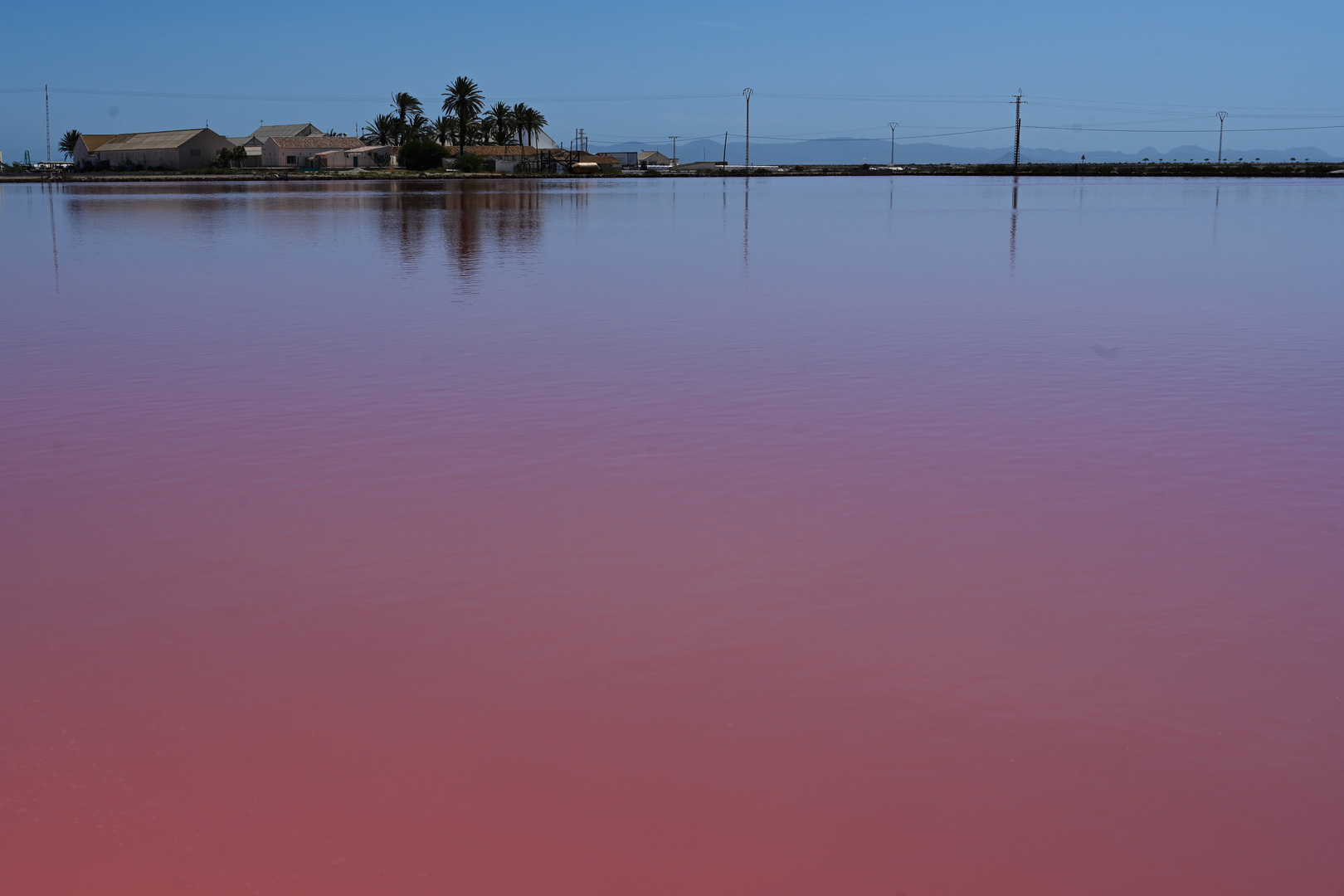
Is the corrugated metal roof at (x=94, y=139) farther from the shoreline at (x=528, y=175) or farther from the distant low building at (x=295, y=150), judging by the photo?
the distant low building at (x=295, y=150)

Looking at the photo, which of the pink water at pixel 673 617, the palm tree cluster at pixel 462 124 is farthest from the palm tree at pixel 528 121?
the pink water at pixel 673 617

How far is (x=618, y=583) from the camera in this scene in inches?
231

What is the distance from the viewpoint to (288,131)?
147 meters

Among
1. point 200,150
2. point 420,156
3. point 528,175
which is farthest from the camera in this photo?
point 200,150

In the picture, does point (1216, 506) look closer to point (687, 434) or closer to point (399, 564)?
point (687, 434)

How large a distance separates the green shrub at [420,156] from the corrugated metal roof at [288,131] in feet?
100

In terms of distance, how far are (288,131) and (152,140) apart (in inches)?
632

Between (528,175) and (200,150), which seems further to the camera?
(200,150)

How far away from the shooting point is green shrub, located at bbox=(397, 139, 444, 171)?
395 feet

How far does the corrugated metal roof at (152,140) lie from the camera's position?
438 feet

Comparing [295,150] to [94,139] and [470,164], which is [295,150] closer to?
[470,164]

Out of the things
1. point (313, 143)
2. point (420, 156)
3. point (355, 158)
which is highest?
point (313, 143)

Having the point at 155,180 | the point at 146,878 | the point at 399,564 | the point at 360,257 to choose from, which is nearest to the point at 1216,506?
the point at 399,564

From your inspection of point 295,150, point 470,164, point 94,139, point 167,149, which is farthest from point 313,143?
point 94,139
